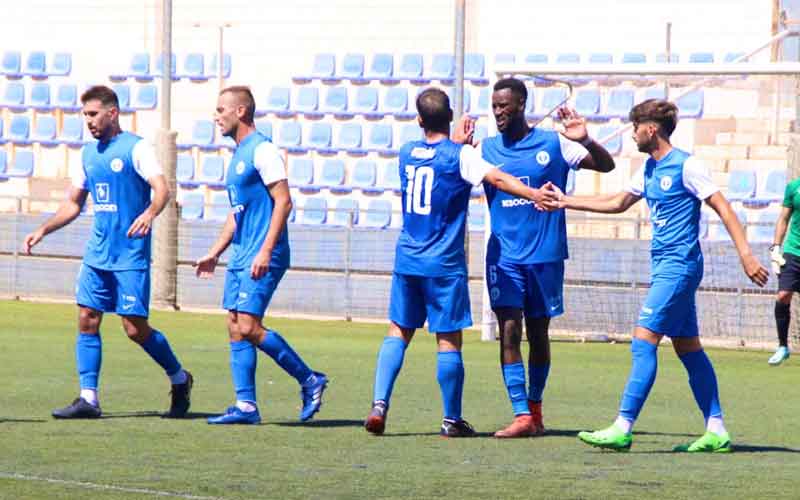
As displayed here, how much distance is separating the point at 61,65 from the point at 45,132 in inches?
52.8

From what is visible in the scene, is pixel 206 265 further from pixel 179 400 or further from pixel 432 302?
pixel 432 302

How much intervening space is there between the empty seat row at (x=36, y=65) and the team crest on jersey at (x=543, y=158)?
75.2 feet

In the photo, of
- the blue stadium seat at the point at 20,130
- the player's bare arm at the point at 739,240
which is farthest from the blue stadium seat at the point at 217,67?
the player's bare arm at the point at 739,240

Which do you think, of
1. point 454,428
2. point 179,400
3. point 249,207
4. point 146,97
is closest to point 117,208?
point 249,207

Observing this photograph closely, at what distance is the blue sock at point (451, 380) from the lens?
1005 centimetres

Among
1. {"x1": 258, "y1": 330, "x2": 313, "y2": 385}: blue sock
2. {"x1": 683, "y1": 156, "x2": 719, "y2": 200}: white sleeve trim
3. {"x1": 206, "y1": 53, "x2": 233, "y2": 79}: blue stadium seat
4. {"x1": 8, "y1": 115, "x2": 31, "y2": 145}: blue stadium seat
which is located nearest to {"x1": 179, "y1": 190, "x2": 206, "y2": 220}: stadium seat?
{"x1": 206, "y1": 53, "x2": 233, "y2": 79}: blue stadium seat

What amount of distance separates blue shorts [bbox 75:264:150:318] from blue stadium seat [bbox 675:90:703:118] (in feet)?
54.5

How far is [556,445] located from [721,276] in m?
10.7

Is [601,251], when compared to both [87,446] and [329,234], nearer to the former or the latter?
[329,234]

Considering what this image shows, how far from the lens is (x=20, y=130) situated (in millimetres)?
31734

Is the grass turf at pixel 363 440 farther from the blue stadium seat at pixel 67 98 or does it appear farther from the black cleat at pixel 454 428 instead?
the blue stadium seat at pixel 67 98

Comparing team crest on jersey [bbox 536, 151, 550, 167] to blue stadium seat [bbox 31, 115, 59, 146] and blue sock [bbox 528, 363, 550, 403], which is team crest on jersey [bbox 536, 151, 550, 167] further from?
blue stadium seat [bbox 31, 115, 59, 146]

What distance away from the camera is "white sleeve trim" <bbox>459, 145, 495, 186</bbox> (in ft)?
32.3

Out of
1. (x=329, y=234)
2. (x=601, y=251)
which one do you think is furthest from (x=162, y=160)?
(x=601, y=251)
